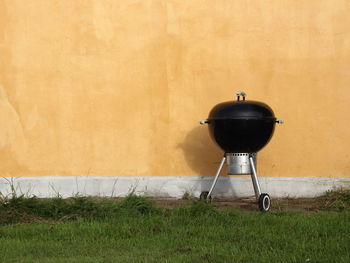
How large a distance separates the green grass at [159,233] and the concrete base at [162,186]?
1.09 m

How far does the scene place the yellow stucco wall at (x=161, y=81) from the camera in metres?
8.05

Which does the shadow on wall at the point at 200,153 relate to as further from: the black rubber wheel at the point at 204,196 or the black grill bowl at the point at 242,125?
the black grill bowl at the point at 242,125

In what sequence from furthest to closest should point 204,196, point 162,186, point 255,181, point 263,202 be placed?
point 162,186
point 204,196
point 255,181
point 263,202

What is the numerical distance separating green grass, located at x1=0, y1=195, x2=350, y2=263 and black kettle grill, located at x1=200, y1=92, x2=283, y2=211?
567 mm

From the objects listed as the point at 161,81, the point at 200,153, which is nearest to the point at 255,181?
the point at 200,153

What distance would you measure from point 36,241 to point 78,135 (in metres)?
2.71

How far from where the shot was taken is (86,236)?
5777 mm

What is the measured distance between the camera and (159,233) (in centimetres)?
587

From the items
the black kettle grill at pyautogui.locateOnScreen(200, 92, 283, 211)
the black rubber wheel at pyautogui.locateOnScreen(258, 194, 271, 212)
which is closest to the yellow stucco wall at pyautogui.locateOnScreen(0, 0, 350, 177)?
the black kettle grill at pyautogui.locateOnScreen(200, 92, 283, 211)

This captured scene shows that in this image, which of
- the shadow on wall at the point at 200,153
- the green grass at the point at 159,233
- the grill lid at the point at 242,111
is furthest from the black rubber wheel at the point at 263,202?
the shadow on wall at the point at 200,153

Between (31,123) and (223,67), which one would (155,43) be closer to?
(223,67)

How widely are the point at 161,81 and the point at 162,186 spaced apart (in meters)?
1.35

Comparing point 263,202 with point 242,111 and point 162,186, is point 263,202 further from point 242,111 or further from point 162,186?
point 162,186

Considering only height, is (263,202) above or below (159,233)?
above
